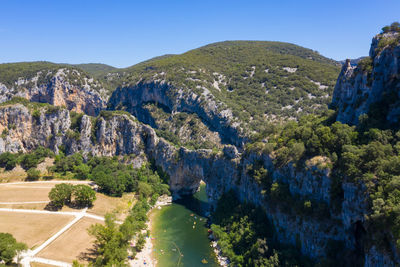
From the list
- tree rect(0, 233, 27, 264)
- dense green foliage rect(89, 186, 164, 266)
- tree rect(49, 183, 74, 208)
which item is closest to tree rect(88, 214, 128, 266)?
dense green foliage rect(89, 186, 164, 266)

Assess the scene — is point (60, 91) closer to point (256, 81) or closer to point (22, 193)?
point (22, 193)

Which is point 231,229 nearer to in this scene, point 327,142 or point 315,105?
point 327,142

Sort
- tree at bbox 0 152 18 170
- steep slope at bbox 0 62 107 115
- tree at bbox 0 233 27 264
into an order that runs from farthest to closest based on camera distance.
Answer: steep slope at bbox 0 62 107 115 < tree at bbox 0 152 18 170 < tree at bbox 0 233 27 264

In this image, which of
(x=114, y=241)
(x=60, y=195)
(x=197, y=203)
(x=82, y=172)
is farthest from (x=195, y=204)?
(x=82, y=172)

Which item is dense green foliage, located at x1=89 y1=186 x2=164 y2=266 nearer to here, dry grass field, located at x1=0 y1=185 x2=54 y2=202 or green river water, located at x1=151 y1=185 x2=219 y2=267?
green river water, located at x1=151 y1=185 x2=219 y2=267

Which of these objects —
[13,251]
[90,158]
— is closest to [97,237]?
[13,251]
